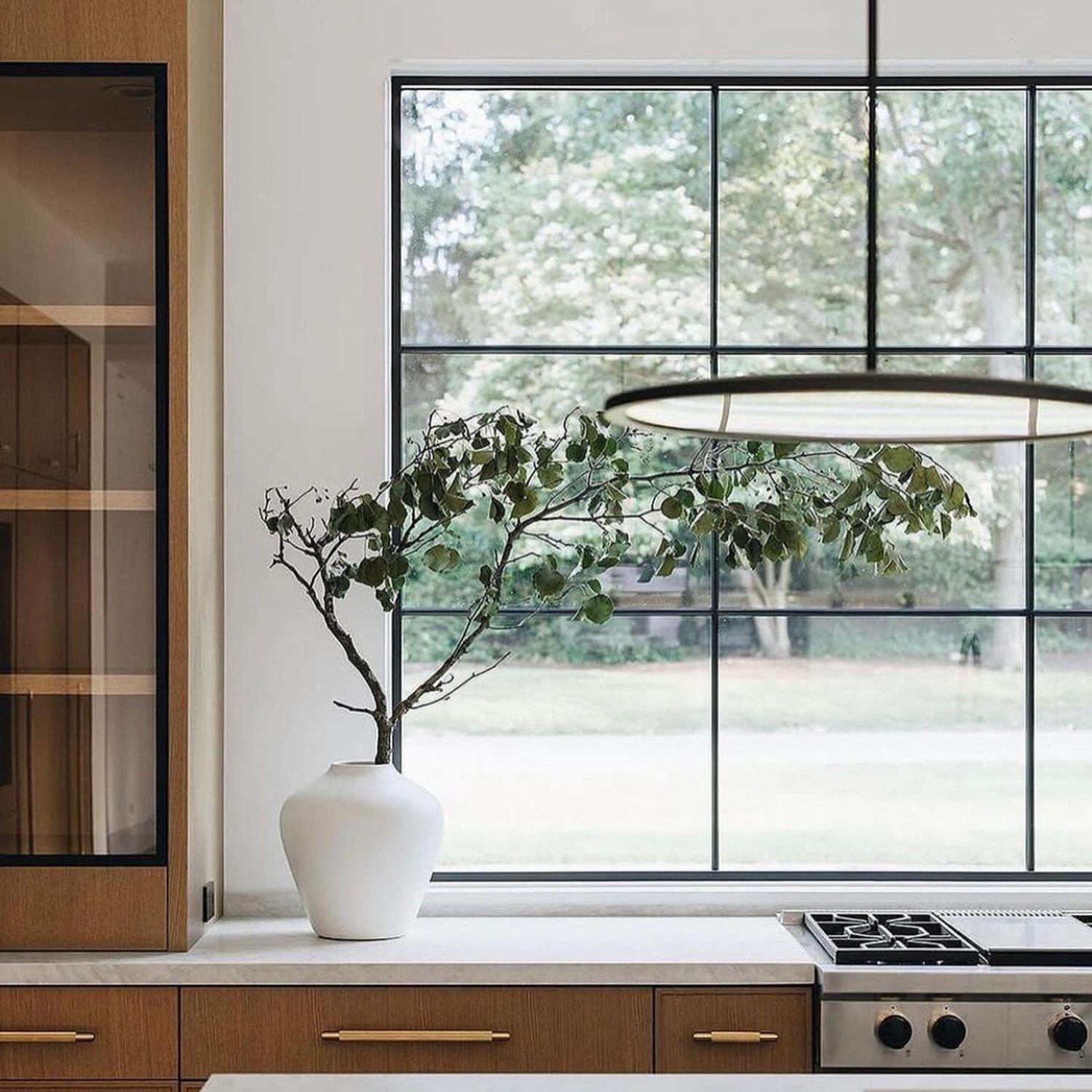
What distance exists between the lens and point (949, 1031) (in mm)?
2598

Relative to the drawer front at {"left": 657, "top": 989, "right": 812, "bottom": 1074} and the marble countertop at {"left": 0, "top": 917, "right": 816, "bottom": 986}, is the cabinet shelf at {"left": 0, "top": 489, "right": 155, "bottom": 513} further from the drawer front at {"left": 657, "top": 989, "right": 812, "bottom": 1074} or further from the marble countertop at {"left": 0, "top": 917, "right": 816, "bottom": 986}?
the drawer front at {"left": 657, "top": 989, "right": 812, "bottom": 1074}

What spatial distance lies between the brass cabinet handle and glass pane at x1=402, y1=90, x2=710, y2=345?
1.58 metres

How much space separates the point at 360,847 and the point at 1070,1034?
1408 millimetres

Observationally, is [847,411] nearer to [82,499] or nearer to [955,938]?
[955,938]

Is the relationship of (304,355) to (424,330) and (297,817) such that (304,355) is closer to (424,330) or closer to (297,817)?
(424,330)

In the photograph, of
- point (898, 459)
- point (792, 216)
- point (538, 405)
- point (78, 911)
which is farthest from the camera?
point (792, 216)

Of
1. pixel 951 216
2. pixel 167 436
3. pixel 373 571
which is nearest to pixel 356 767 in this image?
pixel 373 571

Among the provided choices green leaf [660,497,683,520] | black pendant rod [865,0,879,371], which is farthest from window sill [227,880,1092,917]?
black pendant rod [865,0,879,371]

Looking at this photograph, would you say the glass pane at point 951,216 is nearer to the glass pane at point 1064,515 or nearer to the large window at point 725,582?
the large window at point 725,582

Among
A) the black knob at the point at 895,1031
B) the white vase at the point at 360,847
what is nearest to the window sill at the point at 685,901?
the white vase at the point at 360,847

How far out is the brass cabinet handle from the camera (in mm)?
2637

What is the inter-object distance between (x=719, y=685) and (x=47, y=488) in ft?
5.28

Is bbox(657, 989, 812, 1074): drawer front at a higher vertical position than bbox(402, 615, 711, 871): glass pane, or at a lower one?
lower

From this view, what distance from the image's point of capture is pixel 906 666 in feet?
11.3
